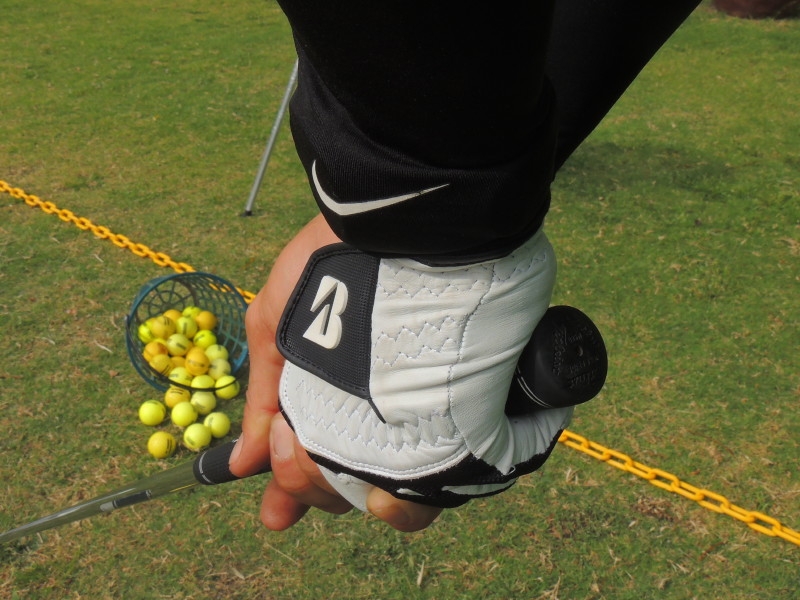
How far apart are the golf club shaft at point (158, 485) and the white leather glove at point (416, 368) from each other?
1.41ft

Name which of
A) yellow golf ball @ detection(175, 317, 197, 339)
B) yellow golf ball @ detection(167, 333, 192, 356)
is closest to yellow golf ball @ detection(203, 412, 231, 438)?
yellow golf ball @ detection(167, 333, 192, 356)

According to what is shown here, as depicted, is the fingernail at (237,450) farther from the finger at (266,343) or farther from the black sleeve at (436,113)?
the black sleeve at (436,113)

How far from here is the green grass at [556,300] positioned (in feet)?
8.47

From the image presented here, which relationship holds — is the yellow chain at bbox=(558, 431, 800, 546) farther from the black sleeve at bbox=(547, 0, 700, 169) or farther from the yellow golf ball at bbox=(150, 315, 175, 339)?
the black sleeve at bbox=(547, 0, 700, 169)

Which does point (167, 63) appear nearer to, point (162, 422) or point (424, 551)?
point (162, 422)

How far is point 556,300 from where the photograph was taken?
3.88 m

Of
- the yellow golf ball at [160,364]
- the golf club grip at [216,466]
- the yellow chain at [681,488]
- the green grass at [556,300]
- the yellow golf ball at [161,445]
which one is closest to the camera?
the golf club grip at [216,466]

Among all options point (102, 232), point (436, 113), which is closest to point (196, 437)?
point (102, 232)

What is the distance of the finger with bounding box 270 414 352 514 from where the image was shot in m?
1.08

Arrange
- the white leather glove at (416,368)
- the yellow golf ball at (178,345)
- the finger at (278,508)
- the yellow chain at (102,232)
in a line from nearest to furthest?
1. the white leather glove at (416,368)
2. the finger at (278,508)
3. the yellow golf ball at (178,345)
4. the yellow chain at (102,232)

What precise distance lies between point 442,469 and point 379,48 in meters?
0.48

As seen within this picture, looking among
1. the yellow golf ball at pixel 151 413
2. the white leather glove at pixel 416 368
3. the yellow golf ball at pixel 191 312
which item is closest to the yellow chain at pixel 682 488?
the yellow golf ball at pixel 151 413

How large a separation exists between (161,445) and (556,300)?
6.48 feet

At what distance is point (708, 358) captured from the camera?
3.53 meters
